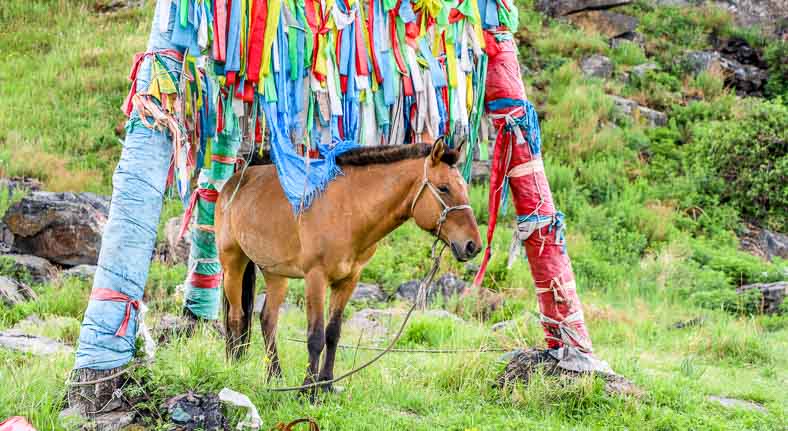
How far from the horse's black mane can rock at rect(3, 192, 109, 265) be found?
5939 millimetres

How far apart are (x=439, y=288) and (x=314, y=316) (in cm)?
517

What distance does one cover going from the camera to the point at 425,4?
235 inches

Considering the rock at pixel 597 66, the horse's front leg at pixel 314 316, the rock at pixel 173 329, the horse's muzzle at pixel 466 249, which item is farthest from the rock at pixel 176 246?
the rock at pixel 597 66

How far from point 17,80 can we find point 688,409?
13.8m

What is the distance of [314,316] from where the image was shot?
5410mm

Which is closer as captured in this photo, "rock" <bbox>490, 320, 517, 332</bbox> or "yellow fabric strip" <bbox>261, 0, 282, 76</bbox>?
"yellow fabric strip" <bbox>261, 0, 282, 76</bbox>

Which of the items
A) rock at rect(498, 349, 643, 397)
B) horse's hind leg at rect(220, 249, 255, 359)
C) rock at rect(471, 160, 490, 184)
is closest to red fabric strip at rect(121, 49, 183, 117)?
Answer: horse's hind leg at rect(220, 249, 255, 359)

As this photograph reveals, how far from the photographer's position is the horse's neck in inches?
211

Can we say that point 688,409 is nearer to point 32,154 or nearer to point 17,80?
point 32,154

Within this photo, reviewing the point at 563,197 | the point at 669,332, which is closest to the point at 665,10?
the point at 563,197

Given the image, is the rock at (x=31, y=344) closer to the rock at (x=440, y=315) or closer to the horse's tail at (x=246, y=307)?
the horse's tail at (x=246, y=307)

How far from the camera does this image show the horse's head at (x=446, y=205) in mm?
5082

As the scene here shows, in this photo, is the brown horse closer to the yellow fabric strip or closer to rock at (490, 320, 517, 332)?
the yellow fabric strip

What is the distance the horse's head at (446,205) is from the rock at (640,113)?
1151 cm
